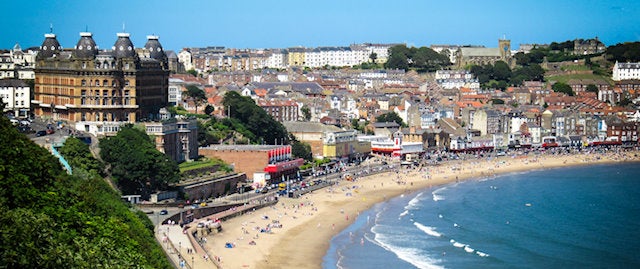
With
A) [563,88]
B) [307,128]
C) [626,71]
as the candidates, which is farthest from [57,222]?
[626,71]

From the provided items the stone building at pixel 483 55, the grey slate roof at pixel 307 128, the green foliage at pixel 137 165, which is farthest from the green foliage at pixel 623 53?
the green foliage at pixel 137 165

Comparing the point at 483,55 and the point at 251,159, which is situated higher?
the point at 483,55

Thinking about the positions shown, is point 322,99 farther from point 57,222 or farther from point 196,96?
point 57,222

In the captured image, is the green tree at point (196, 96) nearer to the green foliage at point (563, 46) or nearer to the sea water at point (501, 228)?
the sea water at point (501, 228)

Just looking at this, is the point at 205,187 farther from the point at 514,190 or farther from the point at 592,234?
the point at 514,190

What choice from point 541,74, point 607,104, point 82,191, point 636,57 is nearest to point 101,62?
point 82,191
